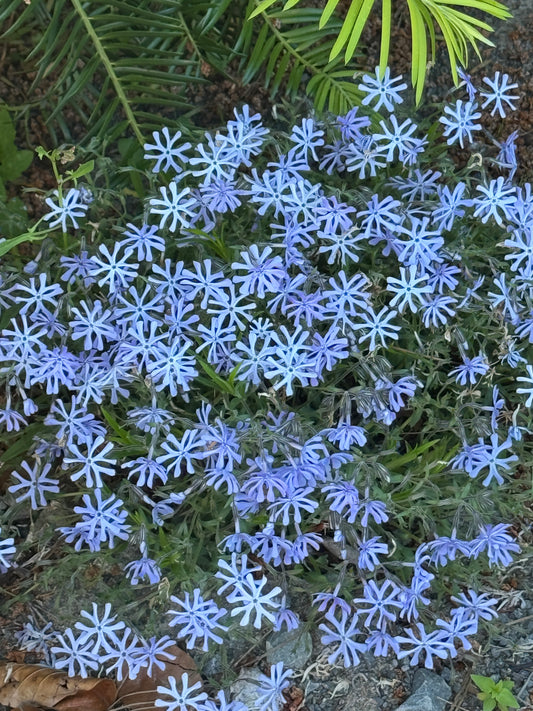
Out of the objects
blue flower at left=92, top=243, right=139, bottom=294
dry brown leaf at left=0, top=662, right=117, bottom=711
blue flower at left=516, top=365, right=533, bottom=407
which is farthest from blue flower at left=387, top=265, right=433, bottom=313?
dry brown leaf at left=0, top=662, right=117, bottom=711

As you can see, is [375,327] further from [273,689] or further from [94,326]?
[273,689]

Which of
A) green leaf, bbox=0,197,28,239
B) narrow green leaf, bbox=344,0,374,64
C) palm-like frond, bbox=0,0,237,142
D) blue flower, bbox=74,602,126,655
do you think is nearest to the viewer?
narrow green leaf, bbox=344,0,374,64

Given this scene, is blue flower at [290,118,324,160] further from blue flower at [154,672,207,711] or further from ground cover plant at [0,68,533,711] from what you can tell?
blue flower at [154,672,207,711]

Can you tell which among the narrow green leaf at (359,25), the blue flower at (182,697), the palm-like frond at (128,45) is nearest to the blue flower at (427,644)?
the blue flower at (182,697)

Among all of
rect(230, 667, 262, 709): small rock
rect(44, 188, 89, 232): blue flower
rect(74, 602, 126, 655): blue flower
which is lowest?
rect(230, 667, 262, 709): small rock

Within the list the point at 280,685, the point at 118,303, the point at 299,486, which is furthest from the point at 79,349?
the point at 280,685

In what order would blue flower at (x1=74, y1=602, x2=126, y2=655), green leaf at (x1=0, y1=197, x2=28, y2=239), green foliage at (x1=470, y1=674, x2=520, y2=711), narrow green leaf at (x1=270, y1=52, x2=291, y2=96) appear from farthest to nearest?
narrow green leaf at (x1=270, y1=52, x2=291, y2=96) < green leaf at (x1=0, y1=197, x2=28, y2=239) < green foliage at (x1=470, y1=674, x2=520, y2=711) < blue flower at (x1=74, y1=602, x2=126, y2=655)

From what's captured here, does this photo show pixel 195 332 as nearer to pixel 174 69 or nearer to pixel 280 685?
pixel 280 685
